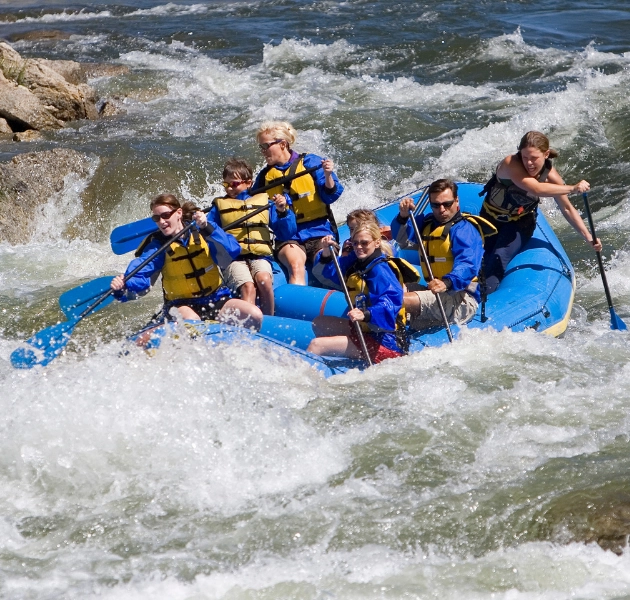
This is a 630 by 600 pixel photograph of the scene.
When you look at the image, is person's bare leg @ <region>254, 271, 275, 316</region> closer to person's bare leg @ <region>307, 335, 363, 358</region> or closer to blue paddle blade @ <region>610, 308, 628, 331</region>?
person's bare leg @ <region>307, 335, 363, 358</region>

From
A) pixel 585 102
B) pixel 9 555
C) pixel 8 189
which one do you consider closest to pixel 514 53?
pixel 585 102

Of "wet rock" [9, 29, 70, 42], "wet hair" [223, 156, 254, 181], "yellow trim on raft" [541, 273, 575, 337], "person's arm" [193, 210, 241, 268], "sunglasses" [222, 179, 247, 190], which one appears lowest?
"yellow trim on raft" [541, 273, 575, 337]

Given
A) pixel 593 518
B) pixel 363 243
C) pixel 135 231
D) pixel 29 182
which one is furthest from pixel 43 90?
pixel 593 518

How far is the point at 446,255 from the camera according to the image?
571 centimetres

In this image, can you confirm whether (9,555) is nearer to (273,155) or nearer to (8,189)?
(273,155)

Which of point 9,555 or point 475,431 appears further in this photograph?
point 475,431

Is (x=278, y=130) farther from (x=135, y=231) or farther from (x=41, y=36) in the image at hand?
(x=41, y=36)

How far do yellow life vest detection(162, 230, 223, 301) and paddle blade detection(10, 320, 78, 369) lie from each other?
27.5 inches

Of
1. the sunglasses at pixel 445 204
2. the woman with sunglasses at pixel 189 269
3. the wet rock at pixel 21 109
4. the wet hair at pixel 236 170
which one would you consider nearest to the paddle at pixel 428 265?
the sunglasses at pixel 445 204

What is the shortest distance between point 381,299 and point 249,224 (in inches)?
50.8

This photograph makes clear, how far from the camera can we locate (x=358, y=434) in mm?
4840

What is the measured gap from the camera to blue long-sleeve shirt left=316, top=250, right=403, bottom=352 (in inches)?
205

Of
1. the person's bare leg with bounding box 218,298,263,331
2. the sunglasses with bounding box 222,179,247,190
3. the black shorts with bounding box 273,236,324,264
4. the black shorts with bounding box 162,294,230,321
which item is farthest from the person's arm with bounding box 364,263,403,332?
the sunglasses with bounding box 222,179,247,190

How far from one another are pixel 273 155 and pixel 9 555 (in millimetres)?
3199
